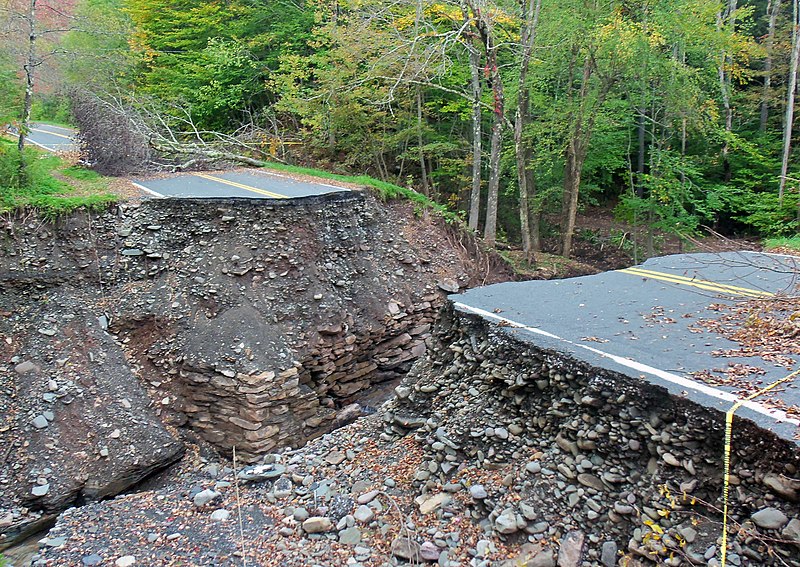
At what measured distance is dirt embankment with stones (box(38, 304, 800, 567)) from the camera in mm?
3625

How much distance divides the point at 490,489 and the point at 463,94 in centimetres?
1155

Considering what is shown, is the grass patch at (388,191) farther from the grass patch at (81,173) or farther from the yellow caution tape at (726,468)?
the yellow caution tape at (726,468)

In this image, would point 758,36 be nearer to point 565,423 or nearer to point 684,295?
point 684,295

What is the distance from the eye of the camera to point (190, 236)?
10.1m

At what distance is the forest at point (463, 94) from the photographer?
41.3 feet

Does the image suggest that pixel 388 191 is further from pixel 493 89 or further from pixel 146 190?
pixel 146 190

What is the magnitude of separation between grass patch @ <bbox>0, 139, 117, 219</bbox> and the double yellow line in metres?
9.10

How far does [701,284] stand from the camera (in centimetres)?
→ 696

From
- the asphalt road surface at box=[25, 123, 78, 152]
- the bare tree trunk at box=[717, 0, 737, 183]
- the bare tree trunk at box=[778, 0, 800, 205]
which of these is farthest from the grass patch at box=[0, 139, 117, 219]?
the bare tree trunk at box=[778, 0, 800, 205]

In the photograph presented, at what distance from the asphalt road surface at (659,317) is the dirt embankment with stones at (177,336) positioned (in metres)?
3.67

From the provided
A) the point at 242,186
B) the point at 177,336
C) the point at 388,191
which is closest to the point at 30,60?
the point at 242,186

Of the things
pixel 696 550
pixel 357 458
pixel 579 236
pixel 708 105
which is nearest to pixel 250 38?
pixel 579 236

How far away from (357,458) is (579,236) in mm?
15247

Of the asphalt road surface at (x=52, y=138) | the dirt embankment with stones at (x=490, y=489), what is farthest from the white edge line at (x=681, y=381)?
the asphalt road surface at (x=52, y=138)
